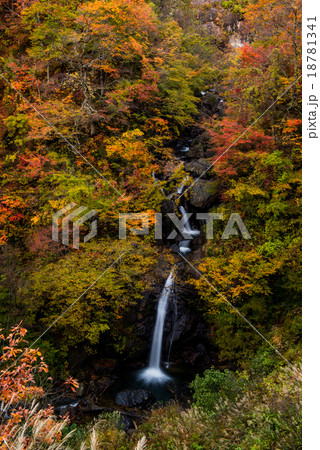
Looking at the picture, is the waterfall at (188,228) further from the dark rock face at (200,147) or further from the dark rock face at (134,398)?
the dark rock face at (134,398)

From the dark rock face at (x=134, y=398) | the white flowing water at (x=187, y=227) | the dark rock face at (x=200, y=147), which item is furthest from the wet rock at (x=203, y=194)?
the dark rock face at (x=134, y=398)

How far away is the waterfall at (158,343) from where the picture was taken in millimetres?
9625

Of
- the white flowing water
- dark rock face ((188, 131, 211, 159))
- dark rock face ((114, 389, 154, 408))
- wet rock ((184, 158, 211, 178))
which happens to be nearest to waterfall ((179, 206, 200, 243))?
the white flowing water

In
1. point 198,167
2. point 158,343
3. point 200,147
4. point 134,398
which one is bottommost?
point 134,398

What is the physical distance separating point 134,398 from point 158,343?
225cm

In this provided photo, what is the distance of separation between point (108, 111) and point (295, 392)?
11861 mm

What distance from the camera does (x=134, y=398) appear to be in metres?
8.48

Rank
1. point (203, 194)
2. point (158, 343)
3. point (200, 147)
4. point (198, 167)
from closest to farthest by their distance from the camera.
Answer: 1. point (158, 343)
2. point (203, 194)
3. point (198, 167)
4. point (200, 147)

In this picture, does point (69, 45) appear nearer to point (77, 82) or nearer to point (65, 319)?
point (77, 82)

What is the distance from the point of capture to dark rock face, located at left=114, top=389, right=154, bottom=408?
8.34m

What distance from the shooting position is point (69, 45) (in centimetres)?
1201

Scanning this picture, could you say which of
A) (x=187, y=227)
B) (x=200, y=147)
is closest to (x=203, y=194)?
(x=187, y=227)
